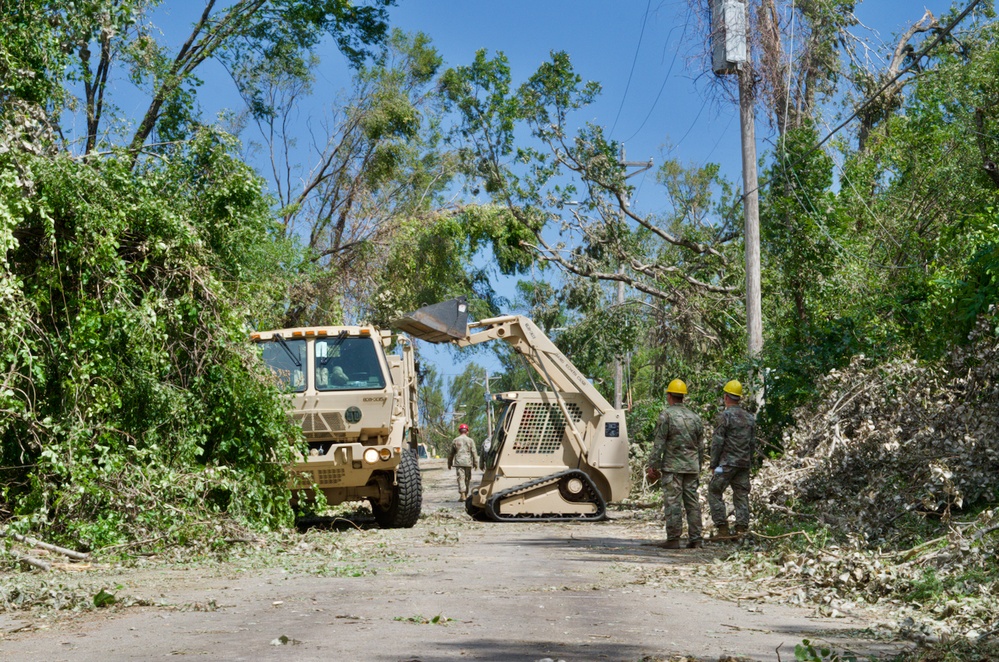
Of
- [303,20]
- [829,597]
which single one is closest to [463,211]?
[303,20]

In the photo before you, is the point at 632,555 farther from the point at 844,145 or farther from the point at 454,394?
the point at 454,394

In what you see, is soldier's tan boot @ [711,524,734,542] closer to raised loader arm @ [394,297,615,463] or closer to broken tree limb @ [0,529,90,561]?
raised loader arm @ [394,297,615,463]

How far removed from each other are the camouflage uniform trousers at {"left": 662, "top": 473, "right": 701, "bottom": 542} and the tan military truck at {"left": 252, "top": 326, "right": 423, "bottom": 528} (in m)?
3.44

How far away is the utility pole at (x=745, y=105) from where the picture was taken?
59.4 ft

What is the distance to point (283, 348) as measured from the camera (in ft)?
46.3

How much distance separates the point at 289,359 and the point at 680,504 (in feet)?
17.2

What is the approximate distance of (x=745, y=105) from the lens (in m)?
18.6

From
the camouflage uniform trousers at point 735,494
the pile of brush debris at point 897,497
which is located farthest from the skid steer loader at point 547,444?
the camouflage uniform trousers at point 735,494

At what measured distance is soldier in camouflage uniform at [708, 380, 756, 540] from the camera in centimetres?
1174

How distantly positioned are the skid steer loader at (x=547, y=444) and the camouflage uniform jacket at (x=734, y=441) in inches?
152

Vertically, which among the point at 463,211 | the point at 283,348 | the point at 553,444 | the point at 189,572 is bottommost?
the point at 189,572

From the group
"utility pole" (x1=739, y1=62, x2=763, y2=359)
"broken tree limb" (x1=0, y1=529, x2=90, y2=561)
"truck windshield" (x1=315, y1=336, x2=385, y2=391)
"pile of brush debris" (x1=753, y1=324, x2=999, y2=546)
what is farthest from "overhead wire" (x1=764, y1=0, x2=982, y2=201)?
"broken tree limb" (x1=0, y1=529, x2=90, y2=561)

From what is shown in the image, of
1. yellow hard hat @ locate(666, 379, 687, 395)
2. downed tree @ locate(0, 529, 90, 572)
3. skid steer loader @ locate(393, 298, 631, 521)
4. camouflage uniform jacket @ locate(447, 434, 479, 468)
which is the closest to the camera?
downed tree @ locate(0, 529, 90, 572)

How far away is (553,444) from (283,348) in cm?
412
